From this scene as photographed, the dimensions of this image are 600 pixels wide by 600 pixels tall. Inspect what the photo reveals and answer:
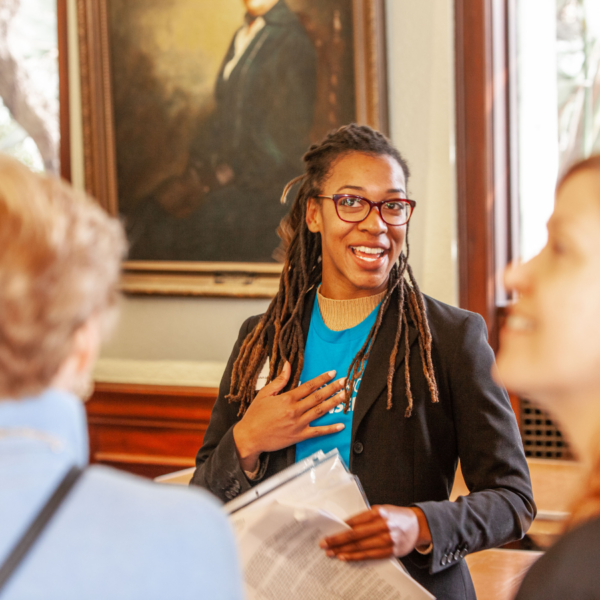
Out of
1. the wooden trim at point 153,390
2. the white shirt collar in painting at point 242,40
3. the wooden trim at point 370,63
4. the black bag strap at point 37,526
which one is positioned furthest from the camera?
the wooden trim at point 153,390

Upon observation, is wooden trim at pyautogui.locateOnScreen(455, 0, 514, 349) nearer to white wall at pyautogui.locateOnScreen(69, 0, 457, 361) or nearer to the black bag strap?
white wall at pyautogui.locateOnScreen(69, 0, 457, 361)

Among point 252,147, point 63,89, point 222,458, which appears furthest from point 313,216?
point 63,89

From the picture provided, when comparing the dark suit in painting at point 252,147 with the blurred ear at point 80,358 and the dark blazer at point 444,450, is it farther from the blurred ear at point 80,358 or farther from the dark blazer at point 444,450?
the blurred ear at point 80,358

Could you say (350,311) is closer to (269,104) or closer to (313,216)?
(313,216)

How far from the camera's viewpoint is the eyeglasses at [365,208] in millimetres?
1603

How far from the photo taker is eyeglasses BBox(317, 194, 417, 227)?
1603 mm

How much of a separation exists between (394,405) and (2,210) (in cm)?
105

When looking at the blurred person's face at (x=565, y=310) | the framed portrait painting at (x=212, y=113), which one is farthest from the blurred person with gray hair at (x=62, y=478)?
the framed portrait painting at (x=212, y=113)

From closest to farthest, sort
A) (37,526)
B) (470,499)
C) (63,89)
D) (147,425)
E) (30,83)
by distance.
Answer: (37,526)
(470,499)
(147,425)
(63,89)
(30,83)

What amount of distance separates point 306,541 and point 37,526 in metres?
0.70

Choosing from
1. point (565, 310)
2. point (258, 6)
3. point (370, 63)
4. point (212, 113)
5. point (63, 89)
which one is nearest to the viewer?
point (565, 310)

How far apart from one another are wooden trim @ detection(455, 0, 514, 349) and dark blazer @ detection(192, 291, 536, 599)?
1.56m

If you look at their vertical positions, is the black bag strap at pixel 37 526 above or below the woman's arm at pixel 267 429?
above

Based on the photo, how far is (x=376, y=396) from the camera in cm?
147
